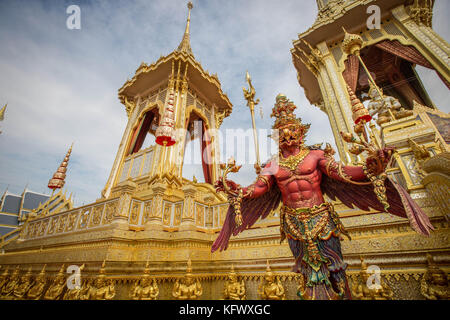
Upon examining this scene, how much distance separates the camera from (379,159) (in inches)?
59.6

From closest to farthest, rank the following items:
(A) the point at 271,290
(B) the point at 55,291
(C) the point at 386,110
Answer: (A) the point at 271,290 → (B) the point at 55,291 → (C) the point at 386,110

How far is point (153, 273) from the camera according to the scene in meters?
3.75

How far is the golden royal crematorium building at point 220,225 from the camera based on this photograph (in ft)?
9.27

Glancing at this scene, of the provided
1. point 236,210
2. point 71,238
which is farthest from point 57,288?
point 236,210

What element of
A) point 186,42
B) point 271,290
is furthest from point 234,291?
point 186,42

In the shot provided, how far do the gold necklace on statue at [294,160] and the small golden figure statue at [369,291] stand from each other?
150 cm

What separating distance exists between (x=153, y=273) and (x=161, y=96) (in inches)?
330

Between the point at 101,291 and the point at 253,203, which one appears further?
the point at 101,291

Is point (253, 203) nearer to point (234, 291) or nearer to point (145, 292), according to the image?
point (234, 291)

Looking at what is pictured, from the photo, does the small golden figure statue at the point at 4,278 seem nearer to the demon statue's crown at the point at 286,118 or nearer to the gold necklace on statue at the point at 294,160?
the gold necklace on statue at the point at 294,160

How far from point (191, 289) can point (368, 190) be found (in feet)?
9.44

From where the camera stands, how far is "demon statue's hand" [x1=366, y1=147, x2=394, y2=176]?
149 cm

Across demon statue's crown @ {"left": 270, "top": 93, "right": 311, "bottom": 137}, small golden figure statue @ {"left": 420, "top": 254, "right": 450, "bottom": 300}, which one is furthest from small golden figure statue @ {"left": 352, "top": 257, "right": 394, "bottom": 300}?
demon statue's crown @ {"left": 270, "top": 93, "right": 311, "bottom": 137}
